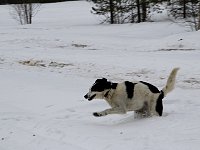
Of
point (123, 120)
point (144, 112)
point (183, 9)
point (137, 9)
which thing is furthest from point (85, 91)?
point (137, 9)

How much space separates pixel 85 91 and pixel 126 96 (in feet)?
13.0

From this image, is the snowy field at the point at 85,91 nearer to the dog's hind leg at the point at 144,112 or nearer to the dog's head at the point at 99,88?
the dog's hind leg at the point at 144,112

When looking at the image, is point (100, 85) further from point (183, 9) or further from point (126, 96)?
point (183, 9)

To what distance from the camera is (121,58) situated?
53.0 ft

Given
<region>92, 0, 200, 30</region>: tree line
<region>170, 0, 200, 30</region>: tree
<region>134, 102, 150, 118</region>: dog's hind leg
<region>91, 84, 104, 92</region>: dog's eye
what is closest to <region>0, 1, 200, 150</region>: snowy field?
<region>134, 102, 150, 118</region>: dog's hind leg

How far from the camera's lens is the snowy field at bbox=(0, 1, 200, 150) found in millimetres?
6359

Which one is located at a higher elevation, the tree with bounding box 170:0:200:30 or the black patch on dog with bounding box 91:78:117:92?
the tree with bounding box 170:0:200:30

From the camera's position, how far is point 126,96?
7.28 metres

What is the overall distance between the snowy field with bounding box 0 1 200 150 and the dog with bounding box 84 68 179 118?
0.85 feet

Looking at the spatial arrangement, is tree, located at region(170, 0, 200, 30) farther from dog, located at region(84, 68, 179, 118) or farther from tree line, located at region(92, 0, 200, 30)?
dog, located at region(84, 68, 179, 118)

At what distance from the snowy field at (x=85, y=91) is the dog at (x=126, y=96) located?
10.2 inches

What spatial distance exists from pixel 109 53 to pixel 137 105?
10507 millimetres

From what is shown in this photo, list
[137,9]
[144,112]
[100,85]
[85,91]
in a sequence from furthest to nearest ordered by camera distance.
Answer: [137,9] < [85,91] < [144,112] < [100,85]

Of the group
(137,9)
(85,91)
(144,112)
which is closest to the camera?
(144,112)
